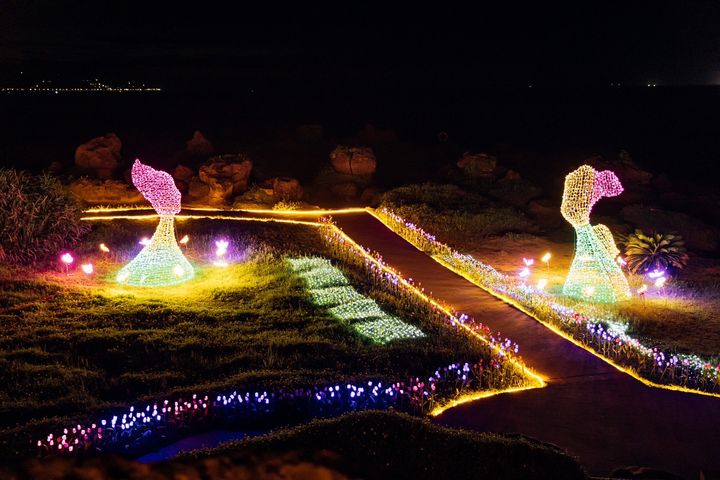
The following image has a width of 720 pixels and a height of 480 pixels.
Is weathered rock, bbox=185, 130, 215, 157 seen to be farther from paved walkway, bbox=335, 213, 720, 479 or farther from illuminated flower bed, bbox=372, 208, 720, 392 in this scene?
paved walkway, bbox=335, 213, 720, 479

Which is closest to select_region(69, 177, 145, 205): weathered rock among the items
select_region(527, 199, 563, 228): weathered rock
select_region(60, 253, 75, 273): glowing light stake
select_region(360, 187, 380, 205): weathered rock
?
select_region(60, 253, 75, 273): glowing light stake

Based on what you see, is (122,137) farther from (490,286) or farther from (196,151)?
(490,286)

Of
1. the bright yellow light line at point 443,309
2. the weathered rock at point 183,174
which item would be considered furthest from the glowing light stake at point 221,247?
the weathered rock at point 183,174

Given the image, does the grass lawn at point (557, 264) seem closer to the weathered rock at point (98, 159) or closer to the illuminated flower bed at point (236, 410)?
the illuminated flower bed at point (236, 410)

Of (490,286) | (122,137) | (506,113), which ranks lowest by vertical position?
(490,286)

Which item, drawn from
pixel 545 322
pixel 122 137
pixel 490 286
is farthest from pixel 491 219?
pixel 122 137

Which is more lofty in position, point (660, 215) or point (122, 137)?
point (122, 137)
